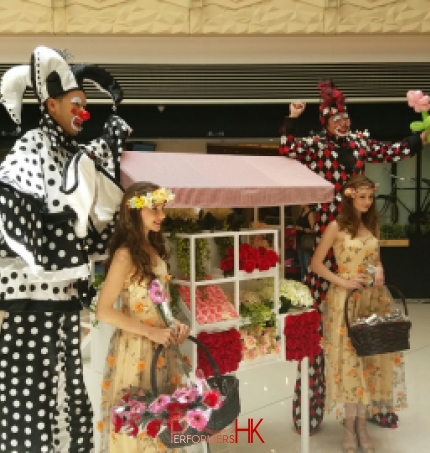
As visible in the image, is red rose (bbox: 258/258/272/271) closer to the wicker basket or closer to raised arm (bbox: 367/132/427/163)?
the wicker basket

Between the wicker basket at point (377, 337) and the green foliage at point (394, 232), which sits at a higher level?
the green foliage at point (394, 232)

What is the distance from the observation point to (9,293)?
2.85 meters

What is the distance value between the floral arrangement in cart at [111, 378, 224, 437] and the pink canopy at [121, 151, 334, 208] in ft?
2.97

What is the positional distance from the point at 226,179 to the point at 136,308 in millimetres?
887

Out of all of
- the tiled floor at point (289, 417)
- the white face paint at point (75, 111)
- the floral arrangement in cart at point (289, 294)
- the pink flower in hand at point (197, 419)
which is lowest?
the tiled floor at point (289, 417)

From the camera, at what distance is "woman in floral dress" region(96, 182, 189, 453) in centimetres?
296

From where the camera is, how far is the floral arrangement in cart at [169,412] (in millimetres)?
2721

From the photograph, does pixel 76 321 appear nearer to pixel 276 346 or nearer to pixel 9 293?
pixel 9 293

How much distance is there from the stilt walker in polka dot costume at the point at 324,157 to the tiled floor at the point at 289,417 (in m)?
0.18

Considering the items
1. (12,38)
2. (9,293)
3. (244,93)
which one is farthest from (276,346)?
(12,38)

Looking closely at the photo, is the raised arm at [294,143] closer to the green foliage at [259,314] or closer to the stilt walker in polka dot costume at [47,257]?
the green foliage at [259,314]

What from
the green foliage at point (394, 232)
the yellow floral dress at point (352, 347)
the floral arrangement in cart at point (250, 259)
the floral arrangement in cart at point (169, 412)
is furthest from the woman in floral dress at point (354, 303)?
the green foliage at point (394, 232)

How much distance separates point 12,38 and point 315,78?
11.2 ft

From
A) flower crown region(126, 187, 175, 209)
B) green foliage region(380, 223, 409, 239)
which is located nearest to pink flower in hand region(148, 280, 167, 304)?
flower crown region(126, 187, 175, 209)
